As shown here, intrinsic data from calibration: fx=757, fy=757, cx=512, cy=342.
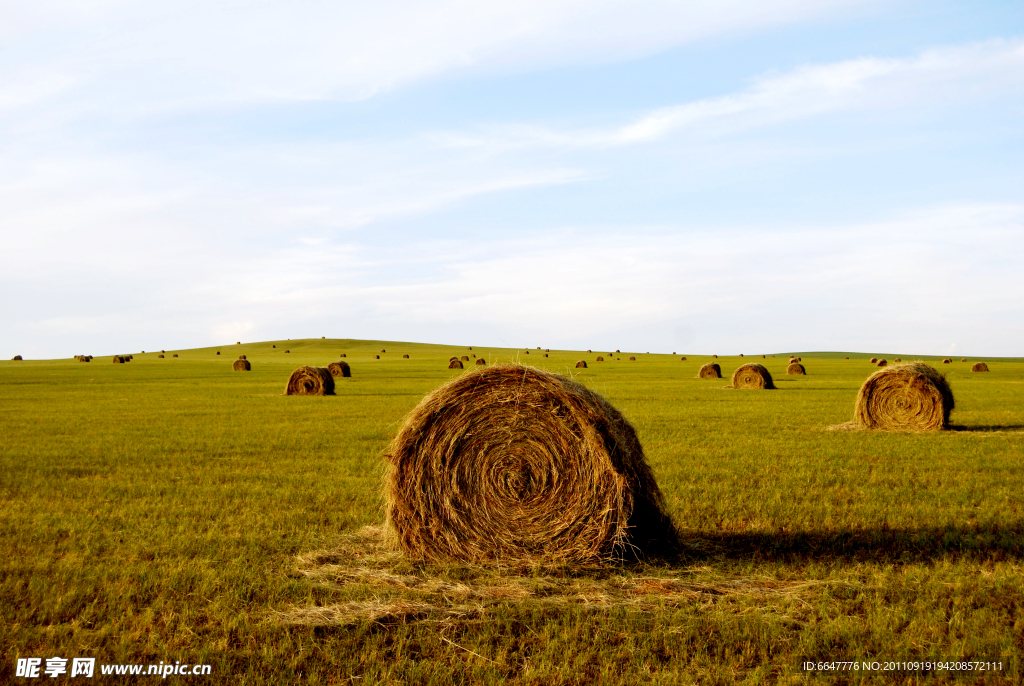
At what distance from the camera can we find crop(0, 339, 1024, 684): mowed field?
5.56m

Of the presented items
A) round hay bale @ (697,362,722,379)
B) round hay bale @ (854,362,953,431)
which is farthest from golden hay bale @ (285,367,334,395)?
round hay bale @ (697,362,722,379)

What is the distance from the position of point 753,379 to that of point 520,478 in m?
32.5

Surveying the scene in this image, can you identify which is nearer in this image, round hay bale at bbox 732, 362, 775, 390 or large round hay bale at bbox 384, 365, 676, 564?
large round hay bale at bbox 384, 365, 676, 564

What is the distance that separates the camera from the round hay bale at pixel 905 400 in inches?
768

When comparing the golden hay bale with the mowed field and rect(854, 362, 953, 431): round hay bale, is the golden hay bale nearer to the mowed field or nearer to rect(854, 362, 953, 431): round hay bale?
the mowed field

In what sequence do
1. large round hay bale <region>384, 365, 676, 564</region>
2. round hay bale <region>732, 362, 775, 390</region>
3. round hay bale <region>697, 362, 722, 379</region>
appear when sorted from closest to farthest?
large round hay bale <region>384, 365, 676, 564</region>, round hay bale <region>732, 362, 775, 390</region>, round hay bale <region>697, 362, 722, 379</region>

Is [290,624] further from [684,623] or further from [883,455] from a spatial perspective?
[883,455]

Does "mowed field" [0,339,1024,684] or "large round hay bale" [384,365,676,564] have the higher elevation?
"large round hay bale" [384,365,676,564]

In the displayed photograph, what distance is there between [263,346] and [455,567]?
385 ft

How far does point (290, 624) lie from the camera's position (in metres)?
6.09

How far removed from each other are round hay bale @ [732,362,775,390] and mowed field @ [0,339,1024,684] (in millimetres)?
23008

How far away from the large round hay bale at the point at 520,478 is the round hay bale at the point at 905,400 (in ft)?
45.0

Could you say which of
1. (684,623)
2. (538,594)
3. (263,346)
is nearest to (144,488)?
(538,594)

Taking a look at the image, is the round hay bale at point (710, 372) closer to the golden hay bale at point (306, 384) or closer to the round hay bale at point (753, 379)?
the round hay bale at point (753, 379)
